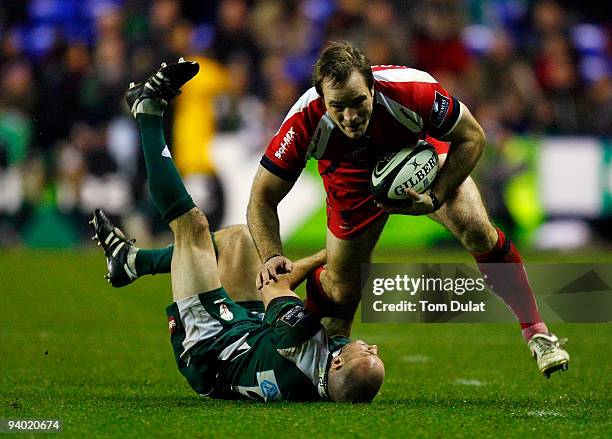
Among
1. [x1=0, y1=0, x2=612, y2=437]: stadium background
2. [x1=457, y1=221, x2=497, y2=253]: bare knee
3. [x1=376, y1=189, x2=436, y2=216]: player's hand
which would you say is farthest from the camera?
[x1=0, y1=0, x2=612, y2=437]: stadium background

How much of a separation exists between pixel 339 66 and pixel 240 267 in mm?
1358

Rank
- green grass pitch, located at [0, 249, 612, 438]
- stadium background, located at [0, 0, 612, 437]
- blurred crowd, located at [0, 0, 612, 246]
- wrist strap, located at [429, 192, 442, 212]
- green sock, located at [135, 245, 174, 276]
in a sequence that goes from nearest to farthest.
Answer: green grass pitch, located at [0, 249, 612, 438], wrist strap, located at [429, 192, 442, 212], green sock, located at [135, 245, 174, 276], stadium background, located at [0, 0, 612, 437], blurred crowd, located at [0, 0, 612, 246]

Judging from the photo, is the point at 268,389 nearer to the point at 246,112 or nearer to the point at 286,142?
the point at 286,142

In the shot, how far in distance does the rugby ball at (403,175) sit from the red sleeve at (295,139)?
0.41 m

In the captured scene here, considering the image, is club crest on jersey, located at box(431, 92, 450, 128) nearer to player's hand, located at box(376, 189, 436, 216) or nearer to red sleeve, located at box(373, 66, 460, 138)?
red sleeve, located at box(373, 66, 460, 138)

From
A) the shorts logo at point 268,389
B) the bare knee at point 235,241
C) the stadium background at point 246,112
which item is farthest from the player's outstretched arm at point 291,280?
the stadium background at point 246,112

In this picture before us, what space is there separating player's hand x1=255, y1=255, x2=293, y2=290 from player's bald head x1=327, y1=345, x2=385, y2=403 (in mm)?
539

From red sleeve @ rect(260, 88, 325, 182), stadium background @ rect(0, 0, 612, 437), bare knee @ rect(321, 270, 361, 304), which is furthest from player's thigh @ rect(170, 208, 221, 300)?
stadium background @ rect(0, 0, 612, 437)

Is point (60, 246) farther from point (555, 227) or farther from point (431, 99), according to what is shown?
point (431, 99)

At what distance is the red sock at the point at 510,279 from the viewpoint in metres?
6.42

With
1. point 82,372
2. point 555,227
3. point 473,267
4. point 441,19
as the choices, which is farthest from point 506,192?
point 82,372

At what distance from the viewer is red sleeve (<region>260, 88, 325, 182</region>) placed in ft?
19.4

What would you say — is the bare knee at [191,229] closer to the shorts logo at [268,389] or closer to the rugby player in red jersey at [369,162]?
the rugby player in red jersey at [369,162]

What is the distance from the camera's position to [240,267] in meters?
6.36
